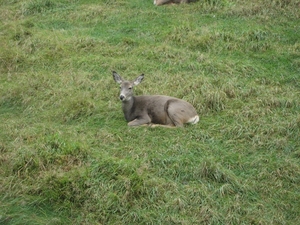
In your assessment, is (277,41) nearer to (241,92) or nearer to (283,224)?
(241,92)

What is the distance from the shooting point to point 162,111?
8242 mm

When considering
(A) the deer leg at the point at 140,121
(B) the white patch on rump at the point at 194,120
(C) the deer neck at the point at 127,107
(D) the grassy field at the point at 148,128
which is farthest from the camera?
(C) the deer neck at the point at 127,107

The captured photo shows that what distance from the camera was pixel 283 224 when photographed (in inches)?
225

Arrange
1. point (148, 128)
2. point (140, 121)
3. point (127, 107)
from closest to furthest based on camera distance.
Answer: point (148, 128) < point (140, 121) < point (127, 107)

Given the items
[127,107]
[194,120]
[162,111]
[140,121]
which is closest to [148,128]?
[140,121]

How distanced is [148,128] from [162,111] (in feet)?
1.32

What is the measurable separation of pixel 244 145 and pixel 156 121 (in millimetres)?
1515

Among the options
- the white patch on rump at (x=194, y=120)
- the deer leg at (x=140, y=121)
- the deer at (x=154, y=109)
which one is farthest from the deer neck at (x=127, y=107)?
the white patch on rump at (x=194, y=120)

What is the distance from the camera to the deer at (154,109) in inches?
318

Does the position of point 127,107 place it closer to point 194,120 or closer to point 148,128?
point 148,128

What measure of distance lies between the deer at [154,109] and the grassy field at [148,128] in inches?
8.5

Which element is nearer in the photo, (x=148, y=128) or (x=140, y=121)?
(x=148, y=128)

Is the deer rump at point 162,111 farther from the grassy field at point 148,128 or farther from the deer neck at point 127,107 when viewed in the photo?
the grassy field at point 148,128

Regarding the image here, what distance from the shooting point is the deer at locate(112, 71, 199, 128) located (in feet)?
26.5
